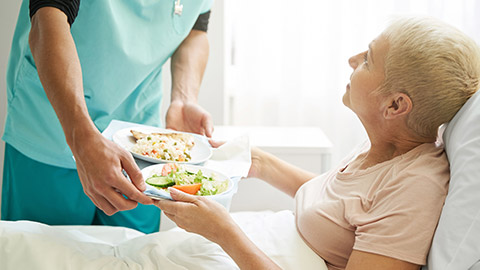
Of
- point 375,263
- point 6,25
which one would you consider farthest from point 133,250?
point 6,25

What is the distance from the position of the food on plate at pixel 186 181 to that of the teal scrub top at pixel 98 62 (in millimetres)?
451

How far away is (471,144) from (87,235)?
1019 mm

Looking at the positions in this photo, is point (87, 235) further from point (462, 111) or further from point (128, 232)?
point (462, 111)

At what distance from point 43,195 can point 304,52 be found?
177 centimetres

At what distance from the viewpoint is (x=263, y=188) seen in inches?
82.3

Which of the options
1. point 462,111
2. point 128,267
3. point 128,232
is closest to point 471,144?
point 462,111

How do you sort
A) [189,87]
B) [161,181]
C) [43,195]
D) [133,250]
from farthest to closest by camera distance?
[189,87] → [43,195] → [133,250] → [161,181]

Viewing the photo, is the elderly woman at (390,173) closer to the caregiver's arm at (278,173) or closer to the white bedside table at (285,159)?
the caregiver's arm at (278,173)

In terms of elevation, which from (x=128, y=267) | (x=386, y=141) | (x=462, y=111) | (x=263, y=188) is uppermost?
(x=462, y=111)

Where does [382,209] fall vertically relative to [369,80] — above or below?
below

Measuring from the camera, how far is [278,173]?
169 cm

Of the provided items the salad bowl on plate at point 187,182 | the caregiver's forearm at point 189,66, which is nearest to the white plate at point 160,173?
the salad bowl on plate at point 187,182

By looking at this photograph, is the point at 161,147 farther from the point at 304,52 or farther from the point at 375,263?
the point at 304,52

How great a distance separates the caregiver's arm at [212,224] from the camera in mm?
1184
